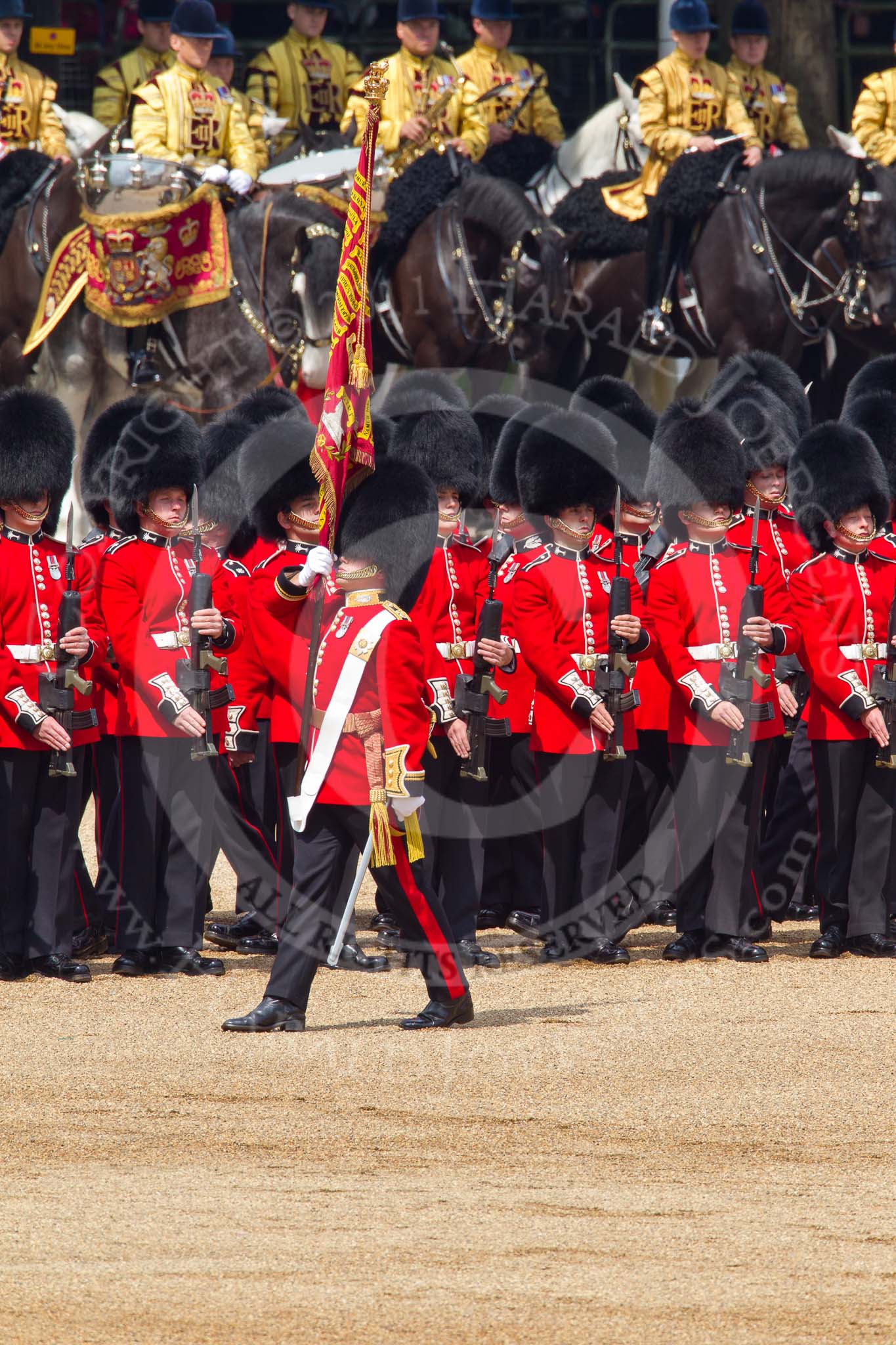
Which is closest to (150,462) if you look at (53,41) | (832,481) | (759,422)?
(832,481)

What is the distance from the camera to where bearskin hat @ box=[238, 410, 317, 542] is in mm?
5938

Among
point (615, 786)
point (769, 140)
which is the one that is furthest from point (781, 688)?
point (769, 140)

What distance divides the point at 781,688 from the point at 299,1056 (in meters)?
2.06

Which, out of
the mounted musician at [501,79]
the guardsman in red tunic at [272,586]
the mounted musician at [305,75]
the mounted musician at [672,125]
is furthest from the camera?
the mounted musician at [305,75]

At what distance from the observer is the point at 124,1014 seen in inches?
213

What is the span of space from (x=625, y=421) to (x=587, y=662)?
159 centimetres

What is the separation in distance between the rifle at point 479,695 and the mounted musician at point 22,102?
501 cm

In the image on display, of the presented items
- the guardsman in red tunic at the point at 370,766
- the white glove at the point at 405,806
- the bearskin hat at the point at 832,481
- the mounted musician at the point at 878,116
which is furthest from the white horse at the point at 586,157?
the white glove at the point at 405,806

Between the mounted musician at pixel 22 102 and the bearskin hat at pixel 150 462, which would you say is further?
the mounted musician at pixel 22 102

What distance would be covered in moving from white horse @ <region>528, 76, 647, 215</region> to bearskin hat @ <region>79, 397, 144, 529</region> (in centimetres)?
439

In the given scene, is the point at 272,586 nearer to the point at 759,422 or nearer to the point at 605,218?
the point at 759,422

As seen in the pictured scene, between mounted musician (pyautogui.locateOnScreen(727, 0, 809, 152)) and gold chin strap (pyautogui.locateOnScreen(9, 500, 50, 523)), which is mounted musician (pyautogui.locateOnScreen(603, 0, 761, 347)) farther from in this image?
gold chin strap (pyautogui.locateOnScreen(9, 500, 50, 523))

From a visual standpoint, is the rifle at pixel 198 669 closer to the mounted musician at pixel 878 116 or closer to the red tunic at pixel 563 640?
the red tunic at pixel 563 640

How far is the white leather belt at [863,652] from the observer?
618 centimetres
